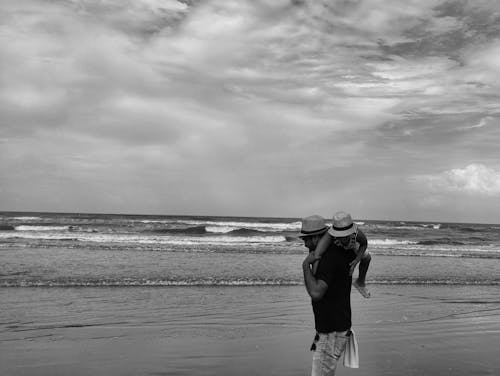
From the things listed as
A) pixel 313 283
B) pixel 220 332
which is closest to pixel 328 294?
pixel 313 283

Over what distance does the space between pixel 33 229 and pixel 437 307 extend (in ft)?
141

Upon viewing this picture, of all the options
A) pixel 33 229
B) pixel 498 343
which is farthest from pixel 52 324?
pixel 33 229

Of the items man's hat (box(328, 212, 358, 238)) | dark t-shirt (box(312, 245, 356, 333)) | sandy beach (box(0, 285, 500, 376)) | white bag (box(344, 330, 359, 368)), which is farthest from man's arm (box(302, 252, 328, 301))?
sandy beach (box(0, 285, 500, 376))

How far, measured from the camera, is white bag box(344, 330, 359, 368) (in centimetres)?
421

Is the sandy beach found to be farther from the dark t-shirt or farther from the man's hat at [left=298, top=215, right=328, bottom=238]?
the man's hat at [left=298, top=215, right=328, bottom=238]

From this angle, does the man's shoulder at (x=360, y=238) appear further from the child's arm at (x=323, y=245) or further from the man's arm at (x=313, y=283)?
the man's arm at (x=313, y=283)

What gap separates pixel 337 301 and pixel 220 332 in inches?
173

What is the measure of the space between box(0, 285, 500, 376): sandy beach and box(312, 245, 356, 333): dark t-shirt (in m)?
2.22

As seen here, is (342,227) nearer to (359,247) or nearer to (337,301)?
(359,247)

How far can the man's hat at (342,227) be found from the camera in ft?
12.6

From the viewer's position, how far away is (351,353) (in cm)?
424

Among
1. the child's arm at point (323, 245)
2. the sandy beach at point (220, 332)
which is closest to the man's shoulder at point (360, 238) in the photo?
the child's arm at point (323, 245)

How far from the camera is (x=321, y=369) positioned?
4.11 meters

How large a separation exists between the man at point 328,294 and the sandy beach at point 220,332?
82.7 inches
